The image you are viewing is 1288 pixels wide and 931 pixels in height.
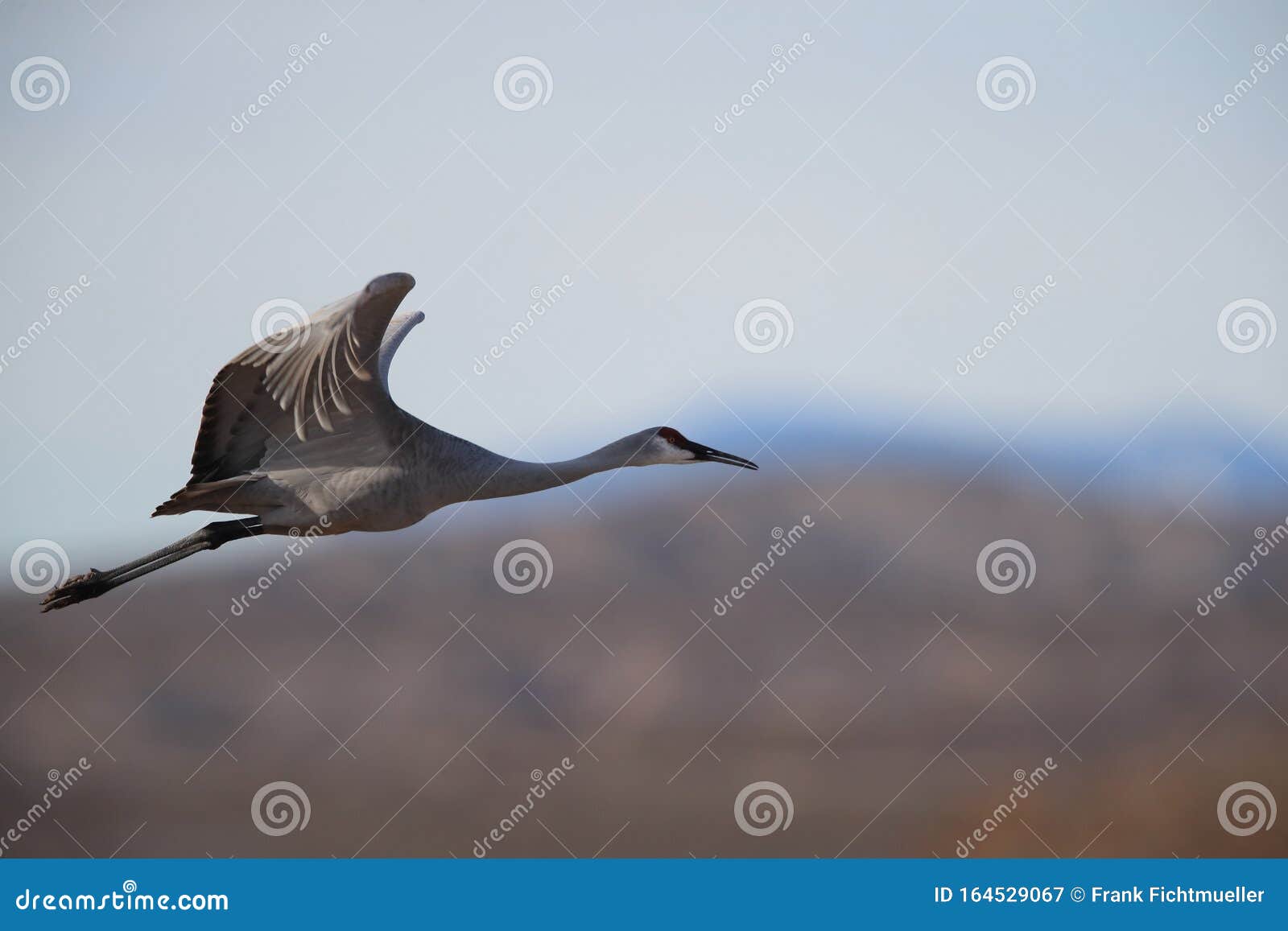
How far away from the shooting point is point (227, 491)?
6.25 meters

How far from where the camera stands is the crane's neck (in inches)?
238

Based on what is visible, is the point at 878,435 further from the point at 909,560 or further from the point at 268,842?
the point at 268,842

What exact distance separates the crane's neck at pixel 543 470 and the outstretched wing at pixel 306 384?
53 cm

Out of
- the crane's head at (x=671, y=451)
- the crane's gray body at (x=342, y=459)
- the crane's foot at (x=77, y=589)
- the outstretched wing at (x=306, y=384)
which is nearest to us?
the outstretched wing at (x=306, y=384)

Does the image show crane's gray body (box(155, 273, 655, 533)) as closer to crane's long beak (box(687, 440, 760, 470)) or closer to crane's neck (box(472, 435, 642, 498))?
crane's neck (box(472, 435, 642, 498))

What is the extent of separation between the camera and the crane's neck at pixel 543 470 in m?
6.05

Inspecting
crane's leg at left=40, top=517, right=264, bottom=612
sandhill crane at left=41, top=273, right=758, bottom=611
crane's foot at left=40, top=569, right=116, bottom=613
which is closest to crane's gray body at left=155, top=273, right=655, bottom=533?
sandhill crane at left=41, top=273, right=758, bottom=611

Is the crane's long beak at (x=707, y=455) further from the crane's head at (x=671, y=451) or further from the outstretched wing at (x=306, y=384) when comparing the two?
the outstretched wing at (x=306, y=384)

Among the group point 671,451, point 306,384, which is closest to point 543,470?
point 671,451

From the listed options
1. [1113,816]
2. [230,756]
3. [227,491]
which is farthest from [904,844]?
[227,491]

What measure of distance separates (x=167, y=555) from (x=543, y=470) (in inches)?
73.7

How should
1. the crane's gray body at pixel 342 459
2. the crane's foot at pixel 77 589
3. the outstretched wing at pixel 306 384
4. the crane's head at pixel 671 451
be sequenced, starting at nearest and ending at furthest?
the outstretched wing at pixel 306 384 < the crane's gray body at pixel 342 459 < the crane's head at pixel 671 451 < the crane's foot at pixel 77 589

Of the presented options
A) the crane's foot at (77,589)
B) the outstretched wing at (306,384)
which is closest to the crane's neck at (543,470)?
the outstretched wing at (306,384)

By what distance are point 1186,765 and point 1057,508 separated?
4291 millimetres
